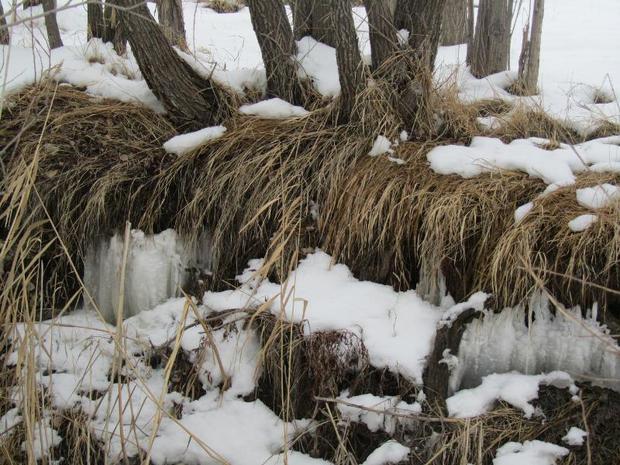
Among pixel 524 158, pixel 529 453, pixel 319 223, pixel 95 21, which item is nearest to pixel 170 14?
pixel 95 21

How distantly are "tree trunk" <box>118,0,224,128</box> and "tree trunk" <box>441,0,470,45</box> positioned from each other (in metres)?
2.45

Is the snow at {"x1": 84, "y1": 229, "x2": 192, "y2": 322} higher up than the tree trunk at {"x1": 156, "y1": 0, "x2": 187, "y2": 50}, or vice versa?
the tree trunk at {"x1": 156, "y1": 0, "x2": 187, "y2": 50}

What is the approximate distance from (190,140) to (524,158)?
5.32 feet

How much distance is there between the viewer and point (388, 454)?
8.15 ft

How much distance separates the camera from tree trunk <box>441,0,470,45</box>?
5332mm

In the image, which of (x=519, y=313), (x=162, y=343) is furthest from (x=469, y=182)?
(x=162, y=343)

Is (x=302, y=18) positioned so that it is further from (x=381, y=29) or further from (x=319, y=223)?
(x=319, y=223)

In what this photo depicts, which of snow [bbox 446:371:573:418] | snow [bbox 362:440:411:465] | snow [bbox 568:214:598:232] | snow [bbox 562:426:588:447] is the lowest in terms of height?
snow [bbox 362:440:411:465]

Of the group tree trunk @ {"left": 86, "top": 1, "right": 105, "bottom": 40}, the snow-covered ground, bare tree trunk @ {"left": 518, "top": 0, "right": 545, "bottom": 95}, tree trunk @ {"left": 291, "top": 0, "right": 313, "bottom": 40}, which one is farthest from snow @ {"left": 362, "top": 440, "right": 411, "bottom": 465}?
tree trunk @ {"left": 86, "top": 1, "right": 105, "bottom": 40}

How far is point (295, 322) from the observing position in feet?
8.91

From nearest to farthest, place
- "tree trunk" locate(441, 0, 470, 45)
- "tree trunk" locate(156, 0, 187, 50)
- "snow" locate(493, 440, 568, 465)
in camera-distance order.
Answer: "snow" locate(493, 440, 568, 465), "tree trunk" locate(156, 0, 187, 50), "tree trunk" locate(441, 0, 470, 45)

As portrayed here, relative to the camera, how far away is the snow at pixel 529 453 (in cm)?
242

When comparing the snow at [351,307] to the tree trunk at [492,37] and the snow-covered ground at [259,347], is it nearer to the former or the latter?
the snow-covered ground at [259,347]

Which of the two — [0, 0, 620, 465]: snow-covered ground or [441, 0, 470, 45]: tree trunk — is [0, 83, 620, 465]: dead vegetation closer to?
[0, 0, 620, 465]: snow-covered ground
